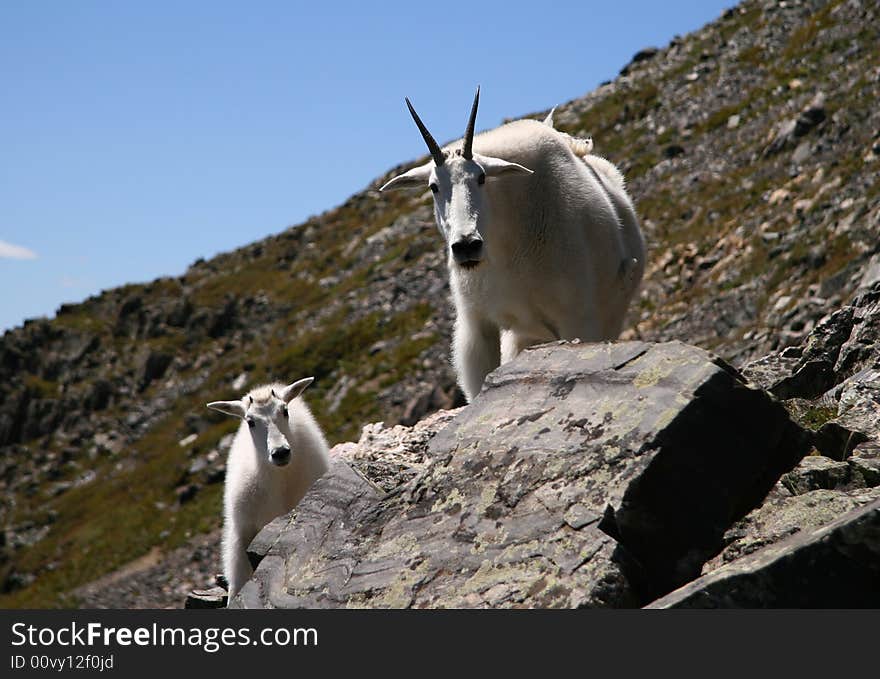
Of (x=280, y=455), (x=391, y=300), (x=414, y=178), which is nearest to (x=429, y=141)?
(x=414, y=178)

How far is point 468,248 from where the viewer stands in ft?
24.6

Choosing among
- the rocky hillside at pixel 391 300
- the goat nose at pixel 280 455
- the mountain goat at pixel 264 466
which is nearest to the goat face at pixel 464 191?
the goat nose at pixel 280 455

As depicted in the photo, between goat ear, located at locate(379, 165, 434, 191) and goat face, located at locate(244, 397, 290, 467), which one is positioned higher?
goat ear, located at locate(379, 165, 434, 191)

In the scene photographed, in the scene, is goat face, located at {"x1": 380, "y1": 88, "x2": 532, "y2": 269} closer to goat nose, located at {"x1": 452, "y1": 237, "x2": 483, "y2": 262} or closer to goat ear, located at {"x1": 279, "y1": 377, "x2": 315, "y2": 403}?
goat nose, located at {"x1": 452, "y1": 237, "x2": 483, "y2": 262}

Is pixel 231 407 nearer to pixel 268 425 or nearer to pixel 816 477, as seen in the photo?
pixel 268 425

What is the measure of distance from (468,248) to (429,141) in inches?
52.3

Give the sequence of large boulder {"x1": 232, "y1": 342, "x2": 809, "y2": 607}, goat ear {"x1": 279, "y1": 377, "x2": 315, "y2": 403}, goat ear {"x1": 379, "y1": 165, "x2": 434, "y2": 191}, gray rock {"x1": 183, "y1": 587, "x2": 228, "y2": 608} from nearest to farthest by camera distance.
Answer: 1. large boulder {"x1": 232, "y1": 342, "x2": 809, "y2": 607}
2. goat ear {"x1": 379, "y1": 165, "x2": 434, "y2": 191}
3. gray rock {"x1": 183, "y1": 587, "x2": 228, "y2": 608}
4. goat ear {"x1": 279, "y1": 377, "x2": 315, "y2": 403}

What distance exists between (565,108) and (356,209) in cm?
2009

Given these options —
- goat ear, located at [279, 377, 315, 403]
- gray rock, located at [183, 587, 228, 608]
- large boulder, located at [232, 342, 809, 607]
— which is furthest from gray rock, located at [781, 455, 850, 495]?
goat ear, located at [279, 377, 315, 403]

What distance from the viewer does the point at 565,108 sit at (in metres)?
66.3

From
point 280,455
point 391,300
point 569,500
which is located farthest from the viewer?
point 391,300

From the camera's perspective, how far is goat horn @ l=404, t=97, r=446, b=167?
26.9 ft

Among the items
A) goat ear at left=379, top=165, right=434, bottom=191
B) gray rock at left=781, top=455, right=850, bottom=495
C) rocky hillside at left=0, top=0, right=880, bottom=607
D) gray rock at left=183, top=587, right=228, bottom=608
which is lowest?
gray rock at left=781, top=455, right=850, bottom=495

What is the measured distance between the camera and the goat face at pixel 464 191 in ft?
24.6
